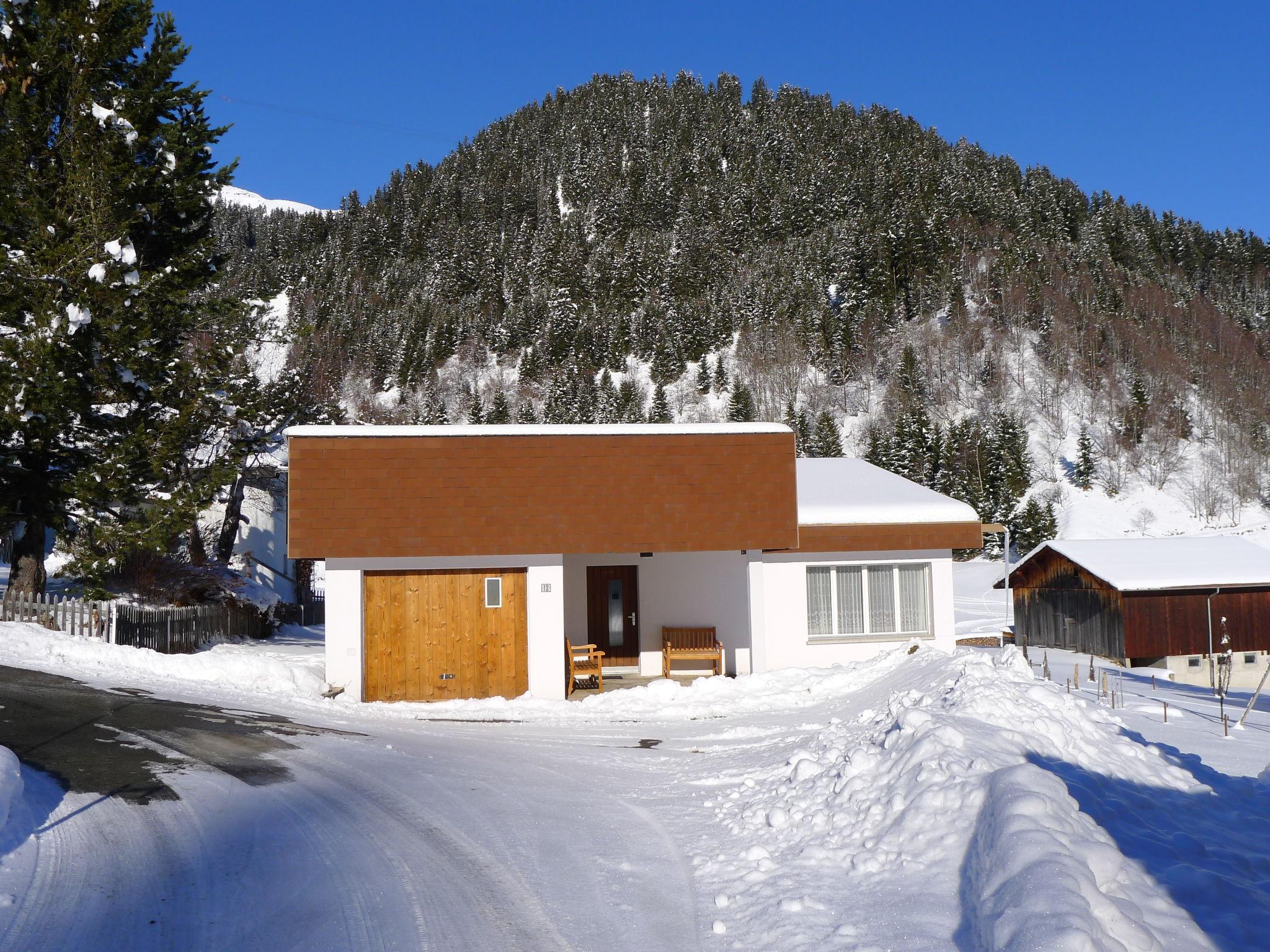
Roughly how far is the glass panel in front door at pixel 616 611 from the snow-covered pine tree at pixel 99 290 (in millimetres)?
8796

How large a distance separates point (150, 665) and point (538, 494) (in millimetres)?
7521

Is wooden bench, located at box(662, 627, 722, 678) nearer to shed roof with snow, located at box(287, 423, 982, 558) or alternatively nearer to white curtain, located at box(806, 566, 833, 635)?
white curtain, located at box(806, 566, 833, 635)

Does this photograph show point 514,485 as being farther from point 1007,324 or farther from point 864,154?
point 864,154

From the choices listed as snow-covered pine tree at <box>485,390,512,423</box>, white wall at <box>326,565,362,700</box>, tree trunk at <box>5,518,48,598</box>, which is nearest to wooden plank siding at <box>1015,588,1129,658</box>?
white wall at <box>326,565,362,700</box>

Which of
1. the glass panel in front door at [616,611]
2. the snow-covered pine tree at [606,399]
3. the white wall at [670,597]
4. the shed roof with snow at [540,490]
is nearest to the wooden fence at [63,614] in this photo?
the shed roof with snow at [540,490]

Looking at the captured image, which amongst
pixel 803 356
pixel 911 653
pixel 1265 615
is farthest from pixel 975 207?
pixel 911 653

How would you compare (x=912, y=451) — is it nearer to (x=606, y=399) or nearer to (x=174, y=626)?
(x=606, y=399)

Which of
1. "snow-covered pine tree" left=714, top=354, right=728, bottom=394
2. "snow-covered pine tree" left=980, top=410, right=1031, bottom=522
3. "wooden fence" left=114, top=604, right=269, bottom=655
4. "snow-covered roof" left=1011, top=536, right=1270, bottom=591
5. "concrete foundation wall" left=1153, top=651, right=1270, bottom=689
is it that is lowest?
"concrete foundation wall" left=1153, top=651, right=1270, bottom=689

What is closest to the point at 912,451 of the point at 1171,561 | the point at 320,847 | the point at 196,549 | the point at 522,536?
the point at 1171,561

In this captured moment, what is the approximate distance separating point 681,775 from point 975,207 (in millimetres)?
108496

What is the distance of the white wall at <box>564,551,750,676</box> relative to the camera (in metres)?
17.6

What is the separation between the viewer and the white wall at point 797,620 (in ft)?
56.5

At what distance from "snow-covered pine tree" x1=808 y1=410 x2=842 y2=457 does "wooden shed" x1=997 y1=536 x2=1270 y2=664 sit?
1358 inches

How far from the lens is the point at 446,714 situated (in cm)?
1383
